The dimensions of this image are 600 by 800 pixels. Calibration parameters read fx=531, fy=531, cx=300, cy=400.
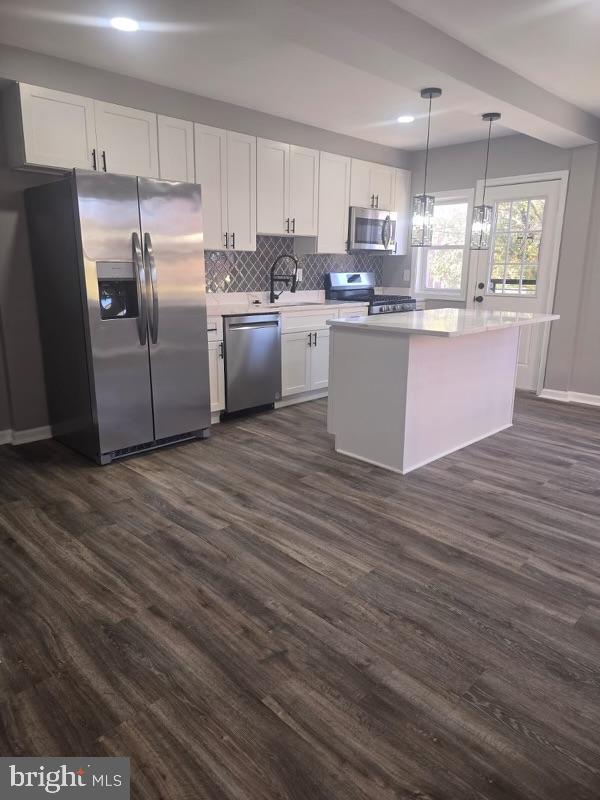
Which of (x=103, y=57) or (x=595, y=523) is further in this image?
(x=103, y=57)

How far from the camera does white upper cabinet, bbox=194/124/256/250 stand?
4246 millimetres

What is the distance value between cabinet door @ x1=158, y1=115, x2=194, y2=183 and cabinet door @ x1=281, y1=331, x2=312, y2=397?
1557 millimetres

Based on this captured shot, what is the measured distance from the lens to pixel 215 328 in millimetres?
4215

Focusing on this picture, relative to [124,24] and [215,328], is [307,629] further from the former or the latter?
[124,24]

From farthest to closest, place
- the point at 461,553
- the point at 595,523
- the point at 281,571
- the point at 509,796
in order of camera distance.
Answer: the point at 595,523
the point at 461,553
the point at 281,571
the point at 509,796

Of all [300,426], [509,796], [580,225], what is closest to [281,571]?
[509,796]

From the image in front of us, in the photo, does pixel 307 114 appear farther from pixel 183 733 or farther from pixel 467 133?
pixel 183 733

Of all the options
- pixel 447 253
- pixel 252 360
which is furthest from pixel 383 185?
pixel 252 360

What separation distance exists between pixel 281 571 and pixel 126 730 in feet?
3.07

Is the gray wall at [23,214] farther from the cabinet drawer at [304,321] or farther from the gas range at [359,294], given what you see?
the gas range at [359,294]

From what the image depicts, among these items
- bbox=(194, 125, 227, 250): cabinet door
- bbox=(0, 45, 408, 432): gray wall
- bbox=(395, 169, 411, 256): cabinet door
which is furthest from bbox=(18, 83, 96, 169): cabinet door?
bbox=(395, 169, 411, 256): cabinet door

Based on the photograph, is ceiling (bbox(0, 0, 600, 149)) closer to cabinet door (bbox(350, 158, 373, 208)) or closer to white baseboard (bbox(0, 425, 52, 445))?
cabinet door (bbox(350, 158, 373, 208))

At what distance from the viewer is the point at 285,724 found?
157 cm

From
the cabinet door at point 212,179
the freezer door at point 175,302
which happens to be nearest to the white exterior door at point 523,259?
the cabinet door at point 212,179
